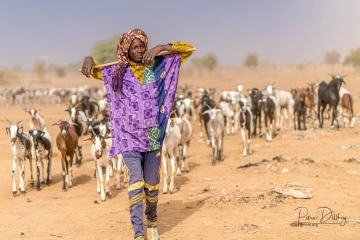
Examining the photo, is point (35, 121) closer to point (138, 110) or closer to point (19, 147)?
point (19, 147)

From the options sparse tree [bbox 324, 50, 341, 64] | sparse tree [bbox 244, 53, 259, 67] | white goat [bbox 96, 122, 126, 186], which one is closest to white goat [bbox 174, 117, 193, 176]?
white goat [bbox 96, 122, 126, 186]

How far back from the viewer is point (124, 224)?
8.48 m

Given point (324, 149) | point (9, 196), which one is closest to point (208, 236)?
point (9, 196)

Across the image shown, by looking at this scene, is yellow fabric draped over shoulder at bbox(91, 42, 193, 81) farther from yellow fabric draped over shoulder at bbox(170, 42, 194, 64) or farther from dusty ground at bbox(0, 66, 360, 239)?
dusty ground at bbox(0, 66, 360, 239)

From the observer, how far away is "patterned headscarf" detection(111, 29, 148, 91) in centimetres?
664

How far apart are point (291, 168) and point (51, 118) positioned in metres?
22.4

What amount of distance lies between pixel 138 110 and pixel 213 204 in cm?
347

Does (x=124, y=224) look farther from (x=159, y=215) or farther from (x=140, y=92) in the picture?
(x=140, y=92)

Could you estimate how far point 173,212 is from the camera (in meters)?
9.27

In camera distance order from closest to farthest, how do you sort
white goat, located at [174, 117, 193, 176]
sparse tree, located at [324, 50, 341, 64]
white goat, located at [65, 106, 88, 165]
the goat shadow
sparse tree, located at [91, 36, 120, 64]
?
the goat shadow → white goat, located at [174, 117, 193, 176] → white goat, located at [65, 106, 88, 165] → sparse tree, located at [91, 36, 120, 64] → sparse tree, located at [324, 50, 341, 64]

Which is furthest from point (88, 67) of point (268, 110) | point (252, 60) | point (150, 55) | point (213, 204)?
point (252, 60)

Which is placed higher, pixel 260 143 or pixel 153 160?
pixel 153 160

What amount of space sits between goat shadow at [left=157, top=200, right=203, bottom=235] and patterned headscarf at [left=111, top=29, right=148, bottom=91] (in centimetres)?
271

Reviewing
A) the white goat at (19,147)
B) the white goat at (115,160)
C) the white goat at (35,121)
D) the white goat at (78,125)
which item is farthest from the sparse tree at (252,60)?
the white goat at (19,147)
